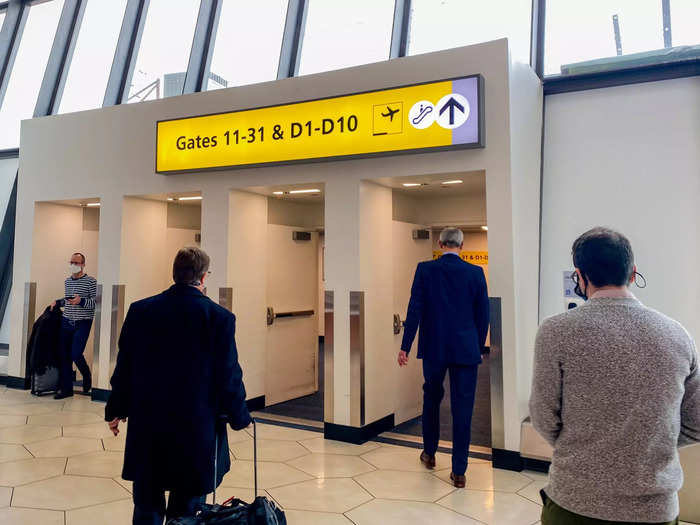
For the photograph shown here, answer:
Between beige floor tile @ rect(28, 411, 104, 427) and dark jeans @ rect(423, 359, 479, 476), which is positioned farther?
beige floor tile @ rect(28, 411, 104, 427)

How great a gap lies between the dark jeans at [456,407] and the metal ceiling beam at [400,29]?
308 centimetres

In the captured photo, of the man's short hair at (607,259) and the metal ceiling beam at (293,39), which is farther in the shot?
the metal ceiling beam at (293,39)

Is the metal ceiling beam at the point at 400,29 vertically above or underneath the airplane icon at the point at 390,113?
above

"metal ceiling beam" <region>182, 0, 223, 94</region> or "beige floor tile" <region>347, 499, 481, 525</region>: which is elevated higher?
"metal ceiling beam" <region>182, 0, 223, 94</region>

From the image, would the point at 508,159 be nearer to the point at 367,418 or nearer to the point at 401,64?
the point at 401,64

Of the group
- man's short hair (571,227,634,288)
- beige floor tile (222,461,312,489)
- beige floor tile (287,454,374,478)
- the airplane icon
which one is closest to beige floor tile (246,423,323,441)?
beige floor tile (287,454,374,478)

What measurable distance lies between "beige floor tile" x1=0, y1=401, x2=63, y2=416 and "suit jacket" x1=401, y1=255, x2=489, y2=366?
3.46 meters

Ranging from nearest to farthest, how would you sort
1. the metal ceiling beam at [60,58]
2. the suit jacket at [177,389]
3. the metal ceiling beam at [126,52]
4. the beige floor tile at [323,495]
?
1. the suit jacket at [177,389]
2. the beige floor tile at [323,495]
3. the metal ceiling beam at [126,52]
4. the metal ceiling beam at [60,58]

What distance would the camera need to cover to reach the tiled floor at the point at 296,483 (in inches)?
104

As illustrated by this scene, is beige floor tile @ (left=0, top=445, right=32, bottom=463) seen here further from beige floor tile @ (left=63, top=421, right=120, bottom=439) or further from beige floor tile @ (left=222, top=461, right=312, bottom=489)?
beige floor tile @ (left=222, top=461, right=312, bottom=489)

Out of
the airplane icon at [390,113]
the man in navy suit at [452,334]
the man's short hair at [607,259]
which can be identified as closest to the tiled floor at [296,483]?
the man in navy suit at [452,334]

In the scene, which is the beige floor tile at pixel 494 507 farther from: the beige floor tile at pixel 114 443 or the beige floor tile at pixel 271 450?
the beige floor tile at pixel 114 443

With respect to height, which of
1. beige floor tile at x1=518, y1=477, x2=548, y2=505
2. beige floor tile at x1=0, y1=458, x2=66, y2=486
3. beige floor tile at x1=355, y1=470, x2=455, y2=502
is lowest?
beige floor tile at x1=0, y1=458, x2=66, y2=486

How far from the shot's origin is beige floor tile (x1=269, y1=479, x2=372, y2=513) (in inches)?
108
